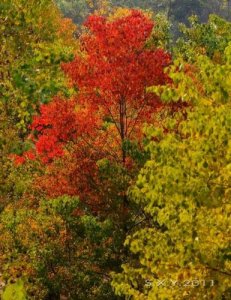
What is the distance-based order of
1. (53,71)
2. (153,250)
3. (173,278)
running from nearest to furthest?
1. (53,71)
2. (173,278)
3. (153,250)

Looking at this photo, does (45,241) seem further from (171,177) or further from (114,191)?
(171,177)

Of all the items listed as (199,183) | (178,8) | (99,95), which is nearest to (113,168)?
(99,95)

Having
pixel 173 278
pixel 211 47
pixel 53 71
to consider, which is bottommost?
pixel 173 278

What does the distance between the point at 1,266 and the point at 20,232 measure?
2366mm

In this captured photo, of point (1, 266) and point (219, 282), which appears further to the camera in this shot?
point (1, 266)

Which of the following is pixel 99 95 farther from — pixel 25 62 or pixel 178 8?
pixel 178 8

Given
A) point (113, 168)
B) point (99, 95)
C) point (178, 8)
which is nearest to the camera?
point (113, 168)

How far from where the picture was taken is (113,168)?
1597 cm

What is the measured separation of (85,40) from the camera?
17.7 m

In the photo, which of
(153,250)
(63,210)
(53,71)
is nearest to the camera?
(53,71)

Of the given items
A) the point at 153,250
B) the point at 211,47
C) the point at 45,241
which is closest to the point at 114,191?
the point at 45,241

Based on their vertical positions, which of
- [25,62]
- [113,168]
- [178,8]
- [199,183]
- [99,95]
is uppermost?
[178,8]

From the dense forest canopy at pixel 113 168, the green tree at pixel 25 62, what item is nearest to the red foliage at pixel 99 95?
the dense forest canopy at pixel 113 168

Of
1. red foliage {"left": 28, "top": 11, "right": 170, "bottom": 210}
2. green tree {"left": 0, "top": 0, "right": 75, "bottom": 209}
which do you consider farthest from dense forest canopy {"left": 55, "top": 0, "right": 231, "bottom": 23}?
green tree {"left": 0, "top": 0, "right": 75, "bottom": 209}
